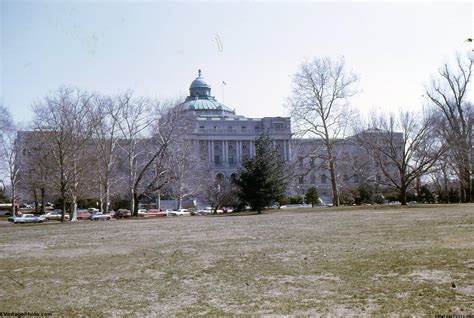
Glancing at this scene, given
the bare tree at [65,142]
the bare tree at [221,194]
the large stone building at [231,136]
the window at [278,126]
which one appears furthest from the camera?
the window at [278,126]

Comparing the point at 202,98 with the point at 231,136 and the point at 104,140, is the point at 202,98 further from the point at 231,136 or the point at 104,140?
the point at 104,140

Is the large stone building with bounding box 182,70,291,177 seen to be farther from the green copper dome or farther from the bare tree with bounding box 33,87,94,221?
the bare tree with bounding box 33,87,94,221

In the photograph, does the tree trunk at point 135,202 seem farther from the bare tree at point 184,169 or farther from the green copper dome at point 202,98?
the green copper dome at point 202,98

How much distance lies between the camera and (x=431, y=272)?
682cm

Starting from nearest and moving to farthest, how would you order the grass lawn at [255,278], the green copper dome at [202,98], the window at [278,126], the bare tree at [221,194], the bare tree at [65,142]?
the grass lawn at [255,278] → the bare tree at [65,142] → the bare tree at [221,194] → the window at [278,126] → the green copper dome at [202,98]

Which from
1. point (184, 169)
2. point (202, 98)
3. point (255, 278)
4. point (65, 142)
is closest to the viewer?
point (255, 278)

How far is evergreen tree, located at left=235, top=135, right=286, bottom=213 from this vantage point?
3484 cm

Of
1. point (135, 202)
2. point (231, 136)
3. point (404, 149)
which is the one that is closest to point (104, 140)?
point (135, 202)

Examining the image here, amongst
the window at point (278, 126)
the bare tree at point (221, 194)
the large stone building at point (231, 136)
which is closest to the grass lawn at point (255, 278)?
the bare tree at point (221, 194)

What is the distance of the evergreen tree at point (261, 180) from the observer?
34.8m

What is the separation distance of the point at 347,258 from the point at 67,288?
4935 millimetres

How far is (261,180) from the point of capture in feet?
115

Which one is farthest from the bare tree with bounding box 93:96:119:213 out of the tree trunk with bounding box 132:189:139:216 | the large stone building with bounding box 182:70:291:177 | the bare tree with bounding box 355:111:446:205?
the large stone building with bounding box 182:70:291:177

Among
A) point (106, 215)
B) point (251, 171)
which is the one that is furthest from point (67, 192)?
point (251, 171)
